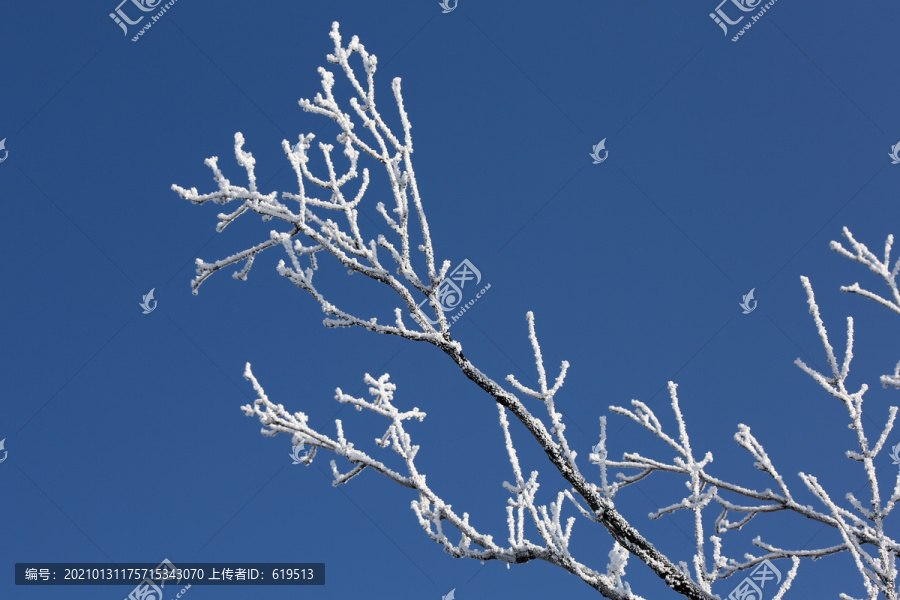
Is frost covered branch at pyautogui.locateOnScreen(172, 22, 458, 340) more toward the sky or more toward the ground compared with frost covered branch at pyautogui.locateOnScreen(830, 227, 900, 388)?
more toward the sky

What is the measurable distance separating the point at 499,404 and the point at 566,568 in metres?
0.95

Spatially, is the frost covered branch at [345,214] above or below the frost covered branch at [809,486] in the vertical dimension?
above

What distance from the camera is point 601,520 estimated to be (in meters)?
3.69

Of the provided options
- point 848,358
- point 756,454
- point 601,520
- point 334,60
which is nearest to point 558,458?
point 601,520

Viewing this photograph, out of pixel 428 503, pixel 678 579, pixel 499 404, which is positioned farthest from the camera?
→ pixel 428 503

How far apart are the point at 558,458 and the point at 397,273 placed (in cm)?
138

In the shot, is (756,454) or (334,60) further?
(334,60)

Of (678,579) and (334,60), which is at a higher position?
(334,60)

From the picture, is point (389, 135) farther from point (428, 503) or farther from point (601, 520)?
point (601, 520)

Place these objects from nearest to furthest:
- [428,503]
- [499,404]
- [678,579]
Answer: [678,579] < [499,404] < [428,503]

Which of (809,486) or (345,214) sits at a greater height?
(345,214)

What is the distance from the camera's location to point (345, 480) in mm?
3928

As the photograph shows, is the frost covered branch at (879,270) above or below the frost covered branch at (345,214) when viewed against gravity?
below

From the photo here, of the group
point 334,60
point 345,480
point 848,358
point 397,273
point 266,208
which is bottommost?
point 848,358
